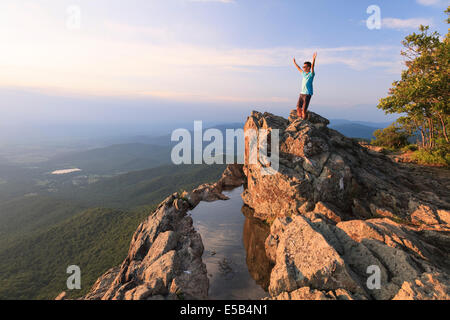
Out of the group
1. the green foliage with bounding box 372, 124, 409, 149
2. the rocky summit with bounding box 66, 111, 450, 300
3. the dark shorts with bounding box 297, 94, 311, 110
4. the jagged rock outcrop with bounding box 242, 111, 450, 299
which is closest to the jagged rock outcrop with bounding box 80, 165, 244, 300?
the rocky summit with bounding box 66, 111, 450, 300

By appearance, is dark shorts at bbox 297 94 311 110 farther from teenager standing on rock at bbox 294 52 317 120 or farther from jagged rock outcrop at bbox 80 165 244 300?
jagged rock outcrop at bbox 80 165 244 300

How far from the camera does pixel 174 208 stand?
14219 millimetres

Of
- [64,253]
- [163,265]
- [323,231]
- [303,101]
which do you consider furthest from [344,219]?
[64,253]

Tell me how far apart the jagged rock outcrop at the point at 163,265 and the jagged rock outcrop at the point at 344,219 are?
11.4ft

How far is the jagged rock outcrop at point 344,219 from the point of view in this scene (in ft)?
20.7

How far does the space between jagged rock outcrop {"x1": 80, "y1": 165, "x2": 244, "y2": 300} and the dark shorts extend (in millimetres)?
11955

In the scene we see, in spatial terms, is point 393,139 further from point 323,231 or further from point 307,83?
point 323,231

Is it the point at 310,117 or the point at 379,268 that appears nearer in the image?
the point at 379,268

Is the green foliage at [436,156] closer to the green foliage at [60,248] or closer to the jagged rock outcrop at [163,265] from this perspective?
the jagged rock outcrop at [163,265]

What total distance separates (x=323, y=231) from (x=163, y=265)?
23.2 feet
